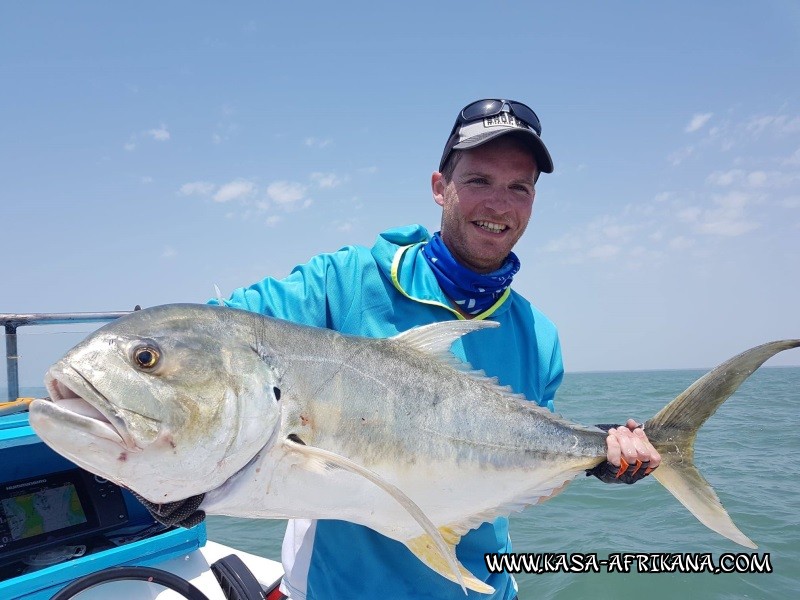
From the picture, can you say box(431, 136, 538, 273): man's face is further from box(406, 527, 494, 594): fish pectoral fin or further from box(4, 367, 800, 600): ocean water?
box(4, 367, 800, 600): ocean water

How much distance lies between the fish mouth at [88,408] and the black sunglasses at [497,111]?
223cm

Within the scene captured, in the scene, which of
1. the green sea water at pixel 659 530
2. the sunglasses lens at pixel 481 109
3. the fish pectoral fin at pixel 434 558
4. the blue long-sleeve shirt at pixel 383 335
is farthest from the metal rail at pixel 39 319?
the green sea water at pixel 659 530

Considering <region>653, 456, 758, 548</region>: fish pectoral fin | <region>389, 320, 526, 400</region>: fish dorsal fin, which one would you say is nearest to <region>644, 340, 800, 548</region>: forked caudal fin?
<region>653, 456, 758, 548</region>: fish pectoral fin

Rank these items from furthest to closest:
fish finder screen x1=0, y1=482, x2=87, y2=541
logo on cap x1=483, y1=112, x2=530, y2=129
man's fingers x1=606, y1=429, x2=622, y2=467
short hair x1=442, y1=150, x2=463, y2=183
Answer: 1. fish finder screen x1=0, y1=482, x2=87, y2=541
2. short hair x1=442, y1=150, x2=463, y2=183
3. logo on cap x1=483, y1=112, x2=530, y2=129
4. man's fingers x1=606, y1=429, x2=622, y2=467

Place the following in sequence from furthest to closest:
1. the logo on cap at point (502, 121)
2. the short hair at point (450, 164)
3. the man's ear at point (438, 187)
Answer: the man's ear at point (438, 187), the short hair at point (450, 164), the logo on cap at point (502, 121)

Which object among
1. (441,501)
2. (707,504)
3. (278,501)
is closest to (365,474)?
(278,501)

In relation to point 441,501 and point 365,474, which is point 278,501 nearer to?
point 365,474

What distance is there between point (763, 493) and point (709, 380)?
10.7 metres

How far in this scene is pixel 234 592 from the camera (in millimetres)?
2895

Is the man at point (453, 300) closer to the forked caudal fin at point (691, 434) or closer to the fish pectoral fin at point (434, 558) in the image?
the forked caudal fin at point (691, 434)

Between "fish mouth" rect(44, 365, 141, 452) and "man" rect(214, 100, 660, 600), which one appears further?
"man" rect(214, 100, 660, 600)

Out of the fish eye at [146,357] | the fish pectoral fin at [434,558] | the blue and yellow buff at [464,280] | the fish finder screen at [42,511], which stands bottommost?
the fish pectoral fin at [434,558]

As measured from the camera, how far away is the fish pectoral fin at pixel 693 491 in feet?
8.77

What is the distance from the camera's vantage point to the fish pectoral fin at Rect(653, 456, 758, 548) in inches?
105
